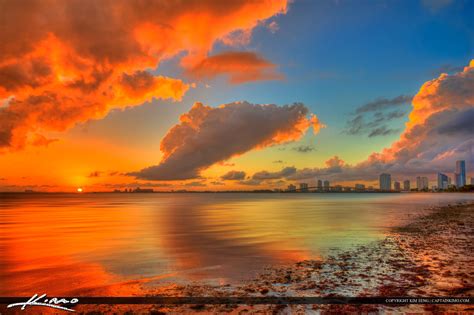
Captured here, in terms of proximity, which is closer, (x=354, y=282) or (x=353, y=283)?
(x=353, y=283)

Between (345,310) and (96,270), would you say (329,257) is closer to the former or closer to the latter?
(345,310)

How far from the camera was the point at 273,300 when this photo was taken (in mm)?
10969

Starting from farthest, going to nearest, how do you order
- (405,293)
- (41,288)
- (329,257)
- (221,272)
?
(329,257)
(221,272)
(41,288)
(405,293)

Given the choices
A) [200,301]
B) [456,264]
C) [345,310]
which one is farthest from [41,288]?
[456,264]

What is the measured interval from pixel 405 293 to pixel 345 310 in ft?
10.6
